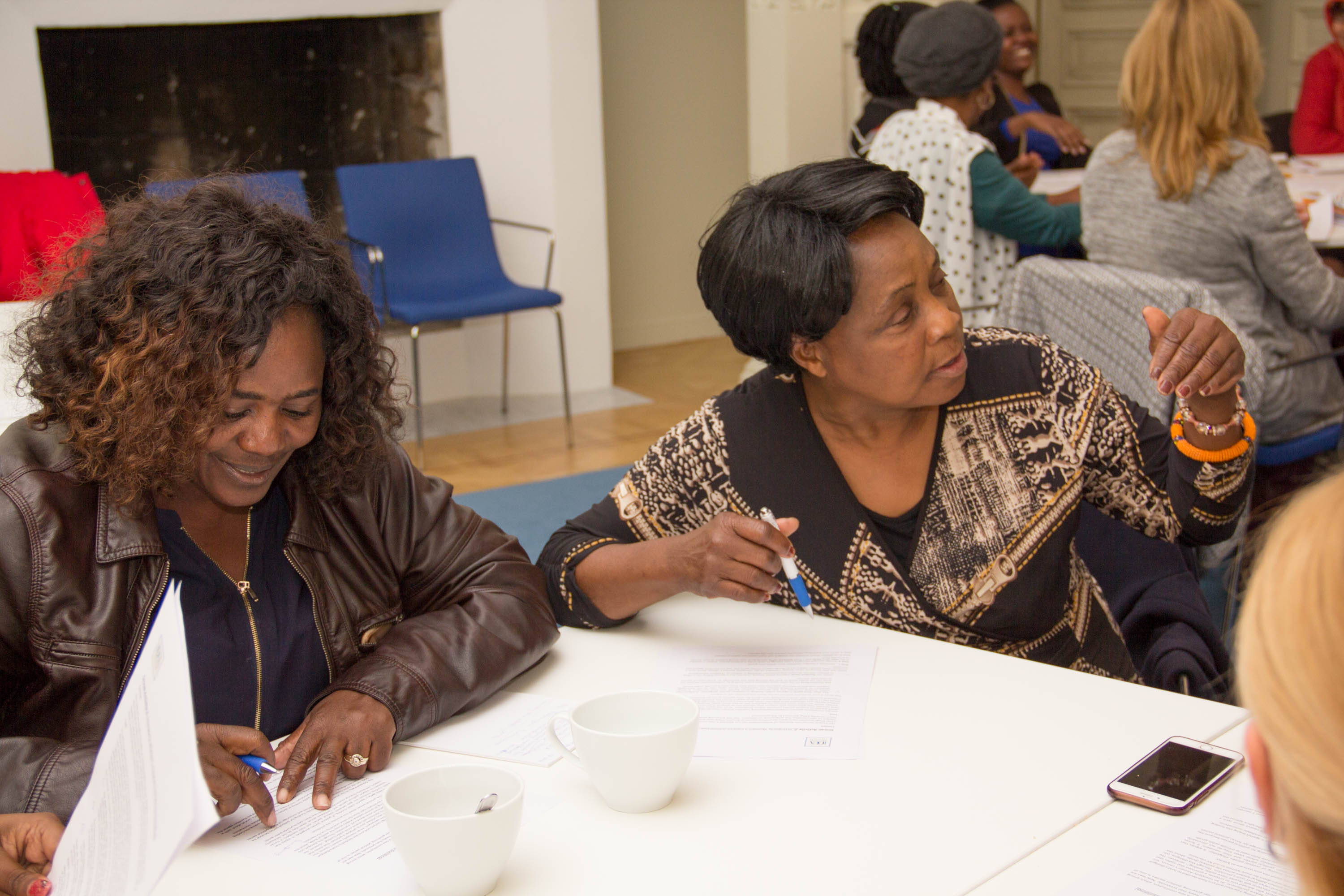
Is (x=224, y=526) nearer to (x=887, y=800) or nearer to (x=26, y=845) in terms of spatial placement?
(x=26, y=845)

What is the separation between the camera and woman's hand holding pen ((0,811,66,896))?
3.13 ft

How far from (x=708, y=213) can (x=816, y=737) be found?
5.43m

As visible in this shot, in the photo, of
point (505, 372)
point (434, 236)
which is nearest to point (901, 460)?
point (434, 236)

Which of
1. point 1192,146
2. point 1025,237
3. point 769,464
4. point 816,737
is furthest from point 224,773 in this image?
point 1025,237

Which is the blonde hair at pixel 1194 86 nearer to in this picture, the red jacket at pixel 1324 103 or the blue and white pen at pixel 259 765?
the blue and white pen at pixel 259 765

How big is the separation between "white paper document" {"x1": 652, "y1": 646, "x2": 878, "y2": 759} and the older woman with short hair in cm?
11

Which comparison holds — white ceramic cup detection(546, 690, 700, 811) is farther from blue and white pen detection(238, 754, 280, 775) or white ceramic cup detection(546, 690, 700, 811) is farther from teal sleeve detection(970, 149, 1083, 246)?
teal sleeve detection(970, 149, 1083, 246)

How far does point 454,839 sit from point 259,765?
0.31 meters

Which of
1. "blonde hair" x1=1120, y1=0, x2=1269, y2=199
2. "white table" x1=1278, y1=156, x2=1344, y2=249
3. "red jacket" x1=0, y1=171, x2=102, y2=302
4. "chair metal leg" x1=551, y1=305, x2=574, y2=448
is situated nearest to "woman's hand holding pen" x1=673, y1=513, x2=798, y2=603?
"blonde hair" x1=1120, y1=0, x2=1269, y2=199

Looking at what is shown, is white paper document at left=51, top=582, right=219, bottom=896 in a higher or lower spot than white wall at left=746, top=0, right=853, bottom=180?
lower

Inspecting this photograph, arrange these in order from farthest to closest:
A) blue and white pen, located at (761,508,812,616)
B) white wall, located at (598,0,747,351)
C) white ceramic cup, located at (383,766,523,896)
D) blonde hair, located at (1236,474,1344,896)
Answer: white wall, located at (598,0,747,351) < blue and white pen, located at (761,508,812,616) < white ceramic cup, located at (383,766,523,896) < blonde hair, located at (1236,474,1344,896)

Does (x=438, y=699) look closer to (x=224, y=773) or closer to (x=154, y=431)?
(x=224, y=773)

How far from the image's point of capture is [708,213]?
6.37m

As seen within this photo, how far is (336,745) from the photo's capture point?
3.69 feet
